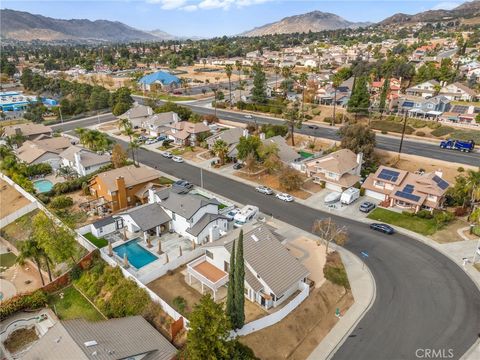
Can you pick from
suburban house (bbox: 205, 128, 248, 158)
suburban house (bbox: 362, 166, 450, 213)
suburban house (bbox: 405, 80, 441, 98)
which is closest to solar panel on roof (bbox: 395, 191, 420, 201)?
suburban house (bbox: 362, 166, 450, 213)

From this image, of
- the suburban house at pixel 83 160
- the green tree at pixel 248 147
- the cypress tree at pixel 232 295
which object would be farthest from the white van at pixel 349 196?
the suburban house at pixel 83 160

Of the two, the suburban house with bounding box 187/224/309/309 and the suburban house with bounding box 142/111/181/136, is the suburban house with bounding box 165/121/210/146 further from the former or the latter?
the suburban house with bounding box 187/224/309/309

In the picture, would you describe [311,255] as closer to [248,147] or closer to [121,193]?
[248,147]

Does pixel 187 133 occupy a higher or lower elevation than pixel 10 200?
higher

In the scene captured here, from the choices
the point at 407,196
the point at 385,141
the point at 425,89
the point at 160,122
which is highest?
the point at 425,89

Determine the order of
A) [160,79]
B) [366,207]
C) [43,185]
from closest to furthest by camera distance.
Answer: [366,207] → [43,185] → [160,79]

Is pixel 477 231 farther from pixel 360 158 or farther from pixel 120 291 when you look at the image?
pixel 120 291

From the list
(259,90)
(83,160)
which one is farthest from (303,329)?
(259,90)
